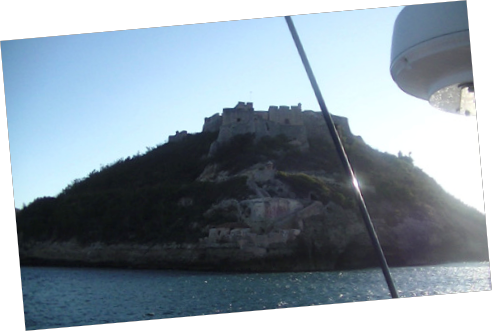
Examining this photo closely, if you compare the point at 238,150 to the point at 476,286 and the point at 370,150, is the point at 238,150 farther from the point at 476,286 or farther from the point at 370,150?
the point at 476,286

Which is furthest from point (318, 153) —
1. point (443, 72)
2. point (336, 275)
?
point (443, 72)

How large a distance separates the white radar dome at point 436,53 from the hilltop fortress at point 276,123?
89.9 ft

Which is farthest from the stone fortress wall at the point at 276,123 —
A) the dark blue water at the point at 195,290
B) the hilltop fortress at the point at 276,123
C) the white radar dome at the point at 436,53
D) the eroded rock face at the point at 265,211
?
the white radar dome at the point at 436,53

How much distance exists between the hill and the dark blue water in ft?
3.11

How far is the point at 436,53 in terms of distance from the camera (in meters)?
1.39

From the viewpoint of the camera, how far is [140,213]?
28.4 metres

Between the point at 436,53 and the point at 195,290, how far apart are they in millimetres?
20162

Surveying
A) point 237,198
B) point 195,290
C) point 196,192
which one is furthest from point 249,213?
point 195,290

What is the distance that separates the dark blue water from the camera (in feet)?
59.0

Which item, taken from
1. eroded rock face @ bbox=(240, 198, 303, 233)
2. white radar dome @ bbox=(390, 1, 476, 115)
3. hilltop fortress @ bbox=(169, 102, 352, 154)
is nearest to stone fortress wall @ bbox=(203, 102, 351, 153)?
hilltop fortress @ bbox=(169, 102, 352, 154)

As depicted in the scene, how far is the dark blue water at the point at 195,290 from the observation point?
18.0m

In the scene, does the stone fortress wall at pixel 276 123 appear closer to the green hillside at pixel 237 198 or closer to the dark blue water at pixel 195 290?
the green hillside at pixel 237 198

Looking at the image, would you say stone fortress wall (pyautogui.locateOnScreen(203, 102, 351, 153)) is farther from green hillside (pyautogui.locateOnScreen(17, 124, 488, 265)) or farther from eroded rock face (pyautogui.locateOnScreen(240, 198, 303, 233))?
eroded rock face (pyautogui.locateOnScreen(240, 198, 303, 233))

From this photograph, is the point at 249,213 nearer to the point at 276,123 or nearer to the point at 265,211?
the point at 265,211
